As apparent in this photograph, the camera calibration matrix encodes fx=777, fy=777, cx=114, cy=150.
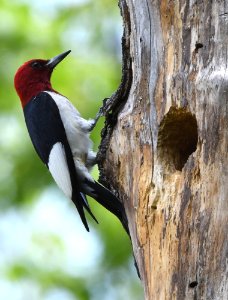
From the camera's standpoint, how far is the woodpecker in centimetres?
471

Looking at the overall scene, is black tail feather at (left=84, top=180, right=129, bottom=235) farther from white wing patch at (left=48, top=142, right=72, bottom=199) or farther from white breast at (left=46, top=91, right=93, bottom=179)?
white breast at (left=46, top=91, right=93, bottom=179)

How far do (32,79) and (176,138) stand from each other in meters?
2.13

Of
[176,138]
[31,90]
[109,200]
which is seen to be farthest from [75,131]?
[176,138]

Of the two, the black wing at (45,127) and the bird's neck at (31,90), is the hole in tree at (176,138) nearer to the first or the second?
the black wing at (45,127)

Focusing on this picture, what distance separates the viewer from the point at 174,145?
3.79 m

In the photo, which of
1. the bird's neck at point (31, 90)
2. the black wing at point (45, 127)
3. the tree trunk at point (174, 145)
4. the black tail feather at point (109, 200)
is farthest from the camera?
the bird's neck at point (31, 90)

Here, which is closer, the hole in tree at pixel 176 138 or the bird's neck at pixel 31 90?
the hole in tree at pixel 176 138

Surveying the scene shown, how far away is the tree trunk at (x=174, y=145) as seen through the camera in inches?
130

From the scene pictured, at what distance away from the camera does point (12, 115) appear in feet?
20.3

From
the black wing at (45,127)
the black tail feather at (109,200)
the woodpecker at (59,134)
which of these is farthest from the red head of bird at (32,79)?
the black tail feather at (109,200)

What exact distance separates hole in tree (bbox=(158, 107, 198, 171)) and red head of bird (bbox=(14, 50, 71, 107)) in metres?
2.00

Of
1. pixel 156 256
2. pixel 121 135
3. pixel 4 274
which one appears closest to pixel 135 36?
pixel 121 135

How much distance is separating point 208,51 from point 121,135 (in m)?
0.66

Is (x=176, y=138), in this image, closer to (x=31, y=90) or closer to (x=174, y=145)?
(x=174, y=145)
